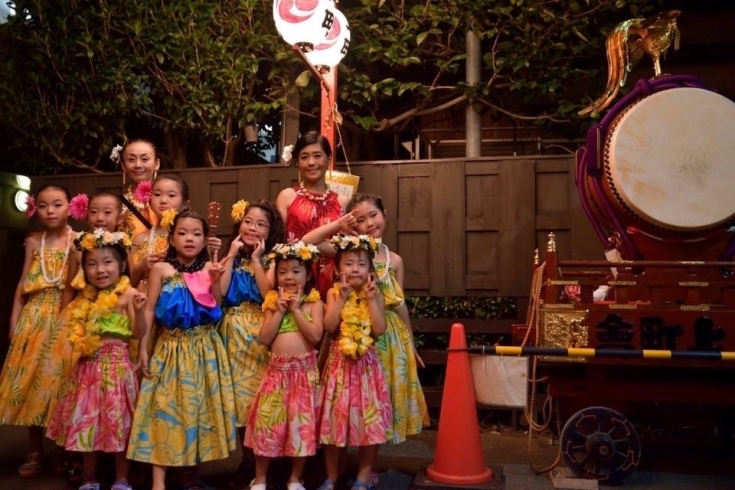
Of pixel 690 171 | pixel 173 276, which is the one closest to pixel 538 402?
pixel 690 171

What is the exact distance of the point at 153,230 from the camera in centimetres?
443

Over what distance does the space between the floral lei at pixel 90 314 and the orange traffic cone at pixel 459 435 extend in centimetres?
207

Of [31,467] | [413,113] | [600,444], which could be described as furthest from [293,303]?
[413,113]

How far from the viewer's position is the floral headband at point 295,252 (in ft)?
12.4

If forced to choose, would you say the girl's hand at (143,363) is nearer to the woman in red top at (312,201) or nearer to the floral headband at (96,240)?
the floral headband at (96,240)

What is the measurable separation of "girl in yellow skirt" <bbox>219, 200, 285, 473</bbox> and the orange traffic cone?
116 cm

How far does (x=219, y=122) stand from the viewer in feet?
23.0

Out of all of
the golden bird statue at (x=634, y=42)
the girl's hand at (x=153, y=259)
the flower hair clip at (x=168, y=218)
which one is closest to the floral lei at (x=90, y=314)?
the girl's hand at (x=153, y=259)

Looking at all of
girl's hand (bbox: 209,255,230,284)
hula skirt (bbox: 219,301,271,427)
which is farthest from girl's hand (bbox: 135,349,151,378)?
girl's hand (bbox: 209,255,230,284)

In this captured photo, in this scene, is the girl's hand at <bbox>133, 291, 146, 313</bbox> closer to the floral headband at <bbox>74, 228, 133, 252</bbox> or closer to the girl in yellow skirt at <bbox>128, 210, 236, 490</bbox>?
the girl in yellow skirt at <bbox>128, 210, 236, 490</bbox>

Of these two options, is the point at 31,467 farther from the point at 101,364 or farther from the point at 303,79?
the point at 303,79

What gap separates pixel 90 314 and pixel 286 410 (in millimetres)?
1357

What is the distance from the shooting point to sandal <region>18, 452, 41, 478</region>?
436 centimetres

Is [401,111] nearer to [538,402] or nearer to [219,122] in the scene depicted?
[219,122]
